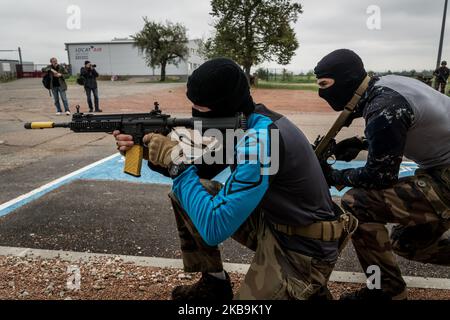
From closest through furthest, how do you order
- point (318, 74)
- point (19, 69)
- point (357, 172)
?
1. point (357, 172)
2. point (318, 74)
3. point (19, 69)

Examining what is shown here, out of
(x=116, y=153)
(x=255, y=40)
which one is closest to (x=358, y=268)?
(x=116, y=153)

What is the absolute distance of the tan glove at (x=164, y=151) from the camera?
6.73ft

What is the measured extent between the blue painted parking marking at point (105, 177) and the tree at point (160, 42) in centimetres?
4144

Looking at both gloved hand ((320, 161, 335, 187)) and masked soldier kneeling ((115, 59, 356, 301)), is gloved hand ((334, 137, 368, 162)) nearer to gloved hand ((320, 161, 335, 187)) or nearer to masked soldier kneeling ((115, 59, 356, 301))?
gloved hand ((320, 161, 335, 187))

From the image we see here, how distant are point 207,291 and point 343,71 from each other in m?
1.75

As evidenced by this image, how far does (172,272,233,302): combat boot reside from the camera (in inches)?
97.0

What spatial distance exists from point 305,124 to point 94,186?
23.3 feet

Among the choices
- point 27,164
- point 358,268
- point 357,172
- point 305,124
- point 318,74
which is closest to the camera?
point 357,172

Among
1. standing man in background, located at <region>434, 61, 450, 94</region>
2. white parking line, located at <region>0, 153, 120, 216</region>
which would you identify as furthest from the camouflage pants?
standing man in background, located at <region>434, 61, 450, 94</region>

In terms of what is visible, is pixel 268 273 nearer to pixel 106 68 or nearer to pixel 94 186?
pixel 94 186

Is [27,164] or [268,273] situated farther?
[27,164]

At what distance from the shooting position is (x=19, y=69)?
181 ft

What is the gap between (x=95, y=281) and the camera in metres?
2.77

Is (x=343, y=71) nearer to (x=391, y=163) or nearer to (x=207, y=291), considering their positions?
(x=391, y=163)
